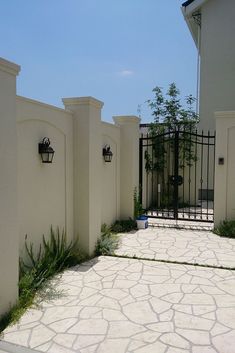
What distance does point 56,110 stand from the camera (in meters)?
5.01

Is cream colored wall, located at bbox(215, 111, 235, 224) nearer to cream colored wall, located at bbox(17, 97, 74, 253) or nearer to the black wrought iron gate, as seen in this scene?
the black wrought iron gate

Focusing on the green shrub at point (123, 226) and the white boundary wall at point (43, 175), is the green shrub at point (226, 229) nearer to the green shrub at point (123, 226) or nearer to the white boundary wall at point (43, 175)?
the green shrub at point (123, 226)

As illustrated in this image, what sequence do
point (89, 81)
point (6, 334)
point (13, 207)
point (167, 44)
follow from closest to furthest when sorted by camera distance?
point (6, 334) < point (13, 207) < point (89, 81) < point (167, 44)

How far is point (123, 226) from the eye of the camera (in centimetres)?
770

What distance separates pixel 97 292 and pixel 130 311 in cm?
68

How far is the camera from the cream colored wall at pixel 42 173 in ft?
13.9

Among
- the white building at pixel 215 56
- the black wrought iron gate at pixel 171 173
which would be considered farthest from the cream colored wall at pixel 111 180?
the white building at pixel 215 56

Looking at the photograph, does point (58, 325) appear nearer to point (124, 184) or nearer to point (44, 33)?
point (124, 184)

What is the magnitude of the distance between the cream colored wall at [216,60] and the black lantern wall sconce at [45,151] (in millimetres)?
8230

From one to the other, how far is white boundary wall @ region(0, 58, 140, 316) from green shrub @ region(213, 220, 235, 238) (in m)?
Answer: 2.80

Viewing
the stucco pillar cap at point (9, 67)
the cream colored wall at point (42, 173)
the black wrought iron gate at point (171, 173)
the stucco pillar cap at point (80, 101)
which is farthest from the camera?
the black wrought iron gate at point (171, 173)

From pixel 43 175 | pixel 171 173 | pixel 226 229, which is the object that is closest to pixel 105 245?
pixel 43 175

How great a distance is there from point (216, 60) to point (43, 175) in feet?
31.0

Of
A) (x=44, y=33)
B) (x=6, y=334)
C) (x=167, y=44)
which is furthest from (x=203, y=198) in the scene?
(x=6, y=334)
